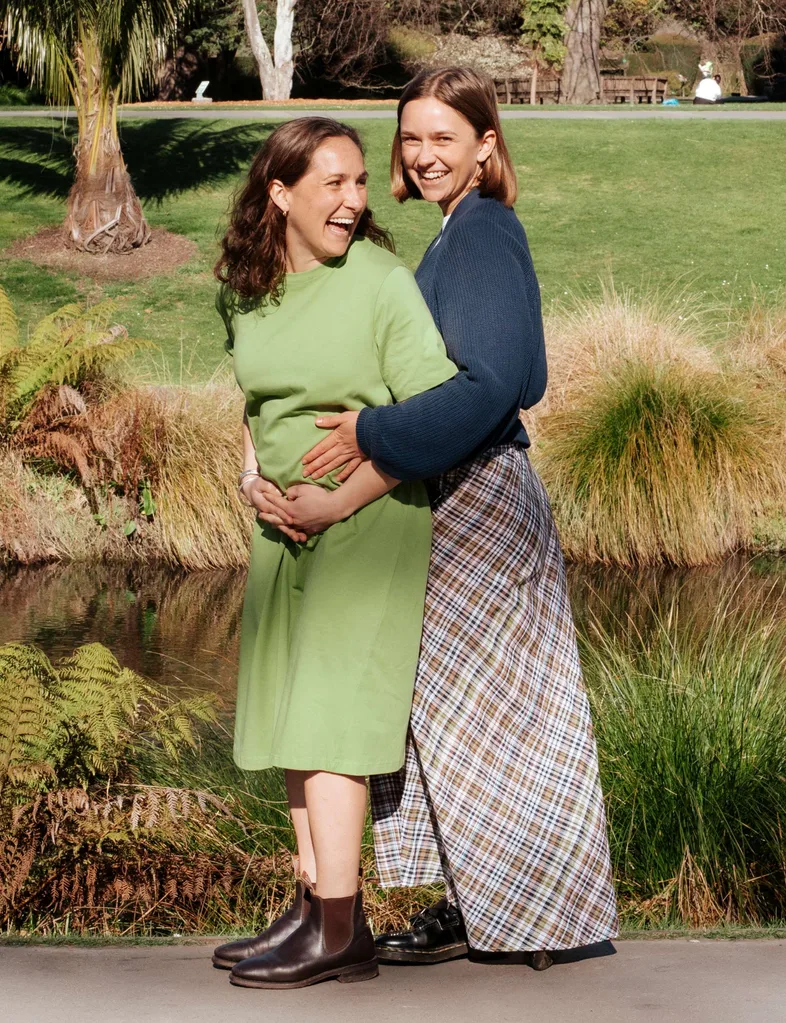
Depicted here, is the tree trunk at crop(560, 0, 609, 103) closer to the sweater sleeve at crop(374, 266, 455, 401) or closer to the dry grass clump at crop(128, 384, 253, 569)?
the dry grass clump at crop(128, 384, 253, 569)

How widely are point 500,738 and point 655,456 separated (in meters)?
6.51

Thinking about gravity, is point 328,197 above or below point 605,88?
below

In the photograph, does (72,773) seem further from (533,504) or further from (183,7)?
(183,7)

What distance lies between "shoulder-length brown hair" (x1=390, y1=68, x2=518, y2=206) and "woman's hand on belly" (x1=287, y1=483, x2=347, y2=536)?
740 mm

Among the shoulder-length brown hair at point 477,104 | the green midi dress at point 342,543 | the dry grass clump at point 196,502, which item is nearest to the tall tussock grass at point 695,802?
the green midi dress at point 342,543

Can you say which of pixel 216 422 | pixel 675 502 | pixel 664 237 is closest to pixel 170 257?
pixel 664 237

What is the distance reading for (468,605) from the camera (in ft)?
9.33

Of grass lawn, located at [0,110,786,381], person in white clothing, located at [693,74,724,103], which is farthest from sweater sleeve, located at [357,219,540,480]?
person in white clothing, located at [693,74,724,103]

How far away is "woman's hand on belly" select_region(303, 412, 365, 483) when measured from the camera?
8.84ft

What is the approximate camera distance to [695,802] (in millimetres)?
4098

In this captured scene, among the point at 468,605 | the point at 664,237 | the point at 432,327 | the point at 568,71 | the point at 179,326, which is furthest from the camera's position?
the point at 568,71

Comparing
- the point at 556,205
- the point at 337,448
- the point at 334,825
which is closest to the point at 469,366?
the point at 337,448

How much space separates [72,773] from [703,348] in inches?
287

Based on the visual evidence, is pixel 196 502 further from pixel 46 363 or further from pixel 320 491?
pixel 320 491
